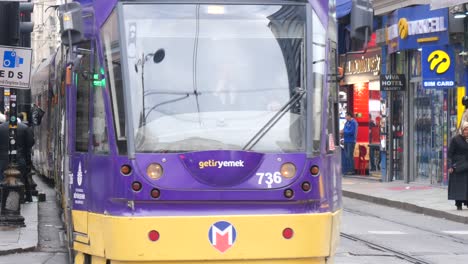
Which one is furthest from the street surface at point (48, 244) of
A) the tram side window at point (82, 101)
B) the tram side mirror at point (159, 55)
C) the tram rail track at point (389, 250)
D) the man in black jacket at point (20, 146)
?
the tram side mirror at point (159, 55)

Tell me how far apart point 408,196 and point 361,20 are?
1447cm

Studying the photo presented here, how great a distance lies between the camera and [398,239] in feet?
50.5

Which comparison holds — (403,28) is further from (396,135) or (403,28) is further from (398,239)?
(398,239)

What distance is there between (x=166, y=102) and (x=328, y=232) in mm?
1846

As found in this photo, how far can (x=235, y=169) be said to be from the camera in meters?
8.80

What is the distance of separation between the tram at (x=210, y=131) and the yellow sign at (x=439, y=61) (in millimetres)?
16024

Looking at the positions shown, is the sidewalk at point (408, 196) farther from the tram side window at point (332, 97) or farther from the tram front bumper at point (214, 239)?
the tram front bumper at point (214, 239)

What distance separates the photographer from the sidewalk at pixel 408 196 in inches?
774

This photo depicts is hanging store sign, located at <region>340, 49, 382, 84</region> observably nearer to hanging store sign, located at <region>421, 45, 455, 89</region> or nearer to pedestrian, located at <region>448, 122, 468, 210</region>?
hanging store sign, located at <region>421, 45, 455, 89</region>

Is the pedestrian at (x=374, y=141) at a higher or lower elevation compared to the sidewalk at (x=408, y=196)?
higher

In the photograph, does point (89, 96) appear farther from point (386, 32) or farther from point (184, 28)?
point (386, 32)

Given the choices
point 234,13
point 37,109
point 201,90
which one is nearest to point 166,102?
point 201,90

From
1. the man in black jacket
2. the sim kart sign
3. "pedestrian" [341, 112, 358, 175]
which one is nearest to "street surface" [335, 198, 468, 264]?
the sim kart sign

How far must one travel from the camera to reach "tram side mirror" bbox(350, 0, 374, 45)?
928cm
